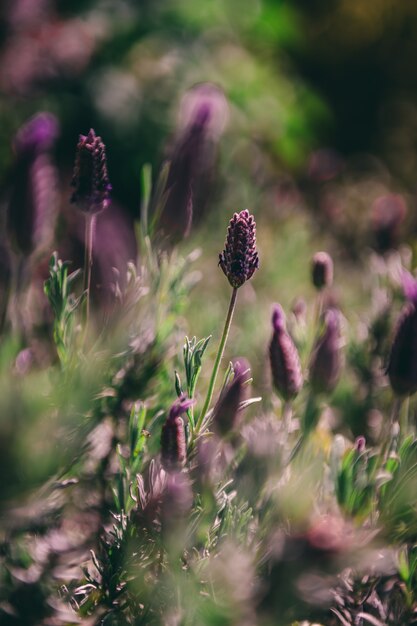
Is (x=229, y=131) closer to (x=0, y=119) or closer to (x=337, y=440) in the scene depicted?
(x=0, y=119)

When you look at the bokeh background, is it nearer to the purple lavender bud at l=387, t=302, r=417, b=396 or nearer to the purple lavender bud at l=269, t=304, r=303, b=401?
the purple lavender bud at l=269, t=304, r=303, b=401

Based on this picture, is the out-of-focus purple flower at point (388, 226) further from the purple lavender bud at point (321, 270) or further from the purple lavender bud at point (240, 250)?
the purple lavender bud at point (240, 250)

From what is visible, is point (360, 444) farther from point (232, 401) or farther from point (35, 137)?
point (35, 137)

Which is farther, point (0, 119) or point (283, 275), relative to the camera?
point (0, 119)

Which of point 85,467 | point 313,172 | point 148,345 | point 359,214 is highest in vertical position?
point 148,345

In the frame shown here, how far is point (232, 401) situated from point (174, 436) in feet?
0.34

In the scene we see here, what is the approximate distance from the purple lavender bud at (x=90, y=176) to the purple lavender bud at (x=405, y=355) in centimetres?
38

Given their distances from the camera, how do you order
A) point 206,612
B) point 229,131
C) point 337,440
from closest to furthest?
point 206,612 < point 337,440 < point 229,131

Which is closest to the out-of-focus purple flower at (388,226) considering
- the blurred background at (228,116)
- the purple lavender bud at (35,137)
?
the blurred background at (228,116)

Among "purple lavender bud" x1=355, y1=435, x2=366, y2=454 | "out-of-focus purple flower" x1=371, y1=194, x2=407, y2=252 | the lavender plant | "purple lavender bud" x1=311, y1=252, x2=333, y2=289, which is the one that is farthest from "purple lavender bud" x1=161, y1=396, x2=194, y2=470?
"out-of-focus purple flower" x1=371, y1=194, x2=407, y2=252

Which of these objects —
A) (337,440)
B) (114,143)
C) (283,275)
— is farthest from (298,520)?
(114,143)

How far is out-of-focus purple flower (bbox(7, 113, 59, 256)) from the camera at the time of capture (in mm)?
830

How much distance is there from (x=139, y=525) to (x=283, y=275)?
2.68 feet

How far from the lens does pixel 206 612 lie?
0.63m
